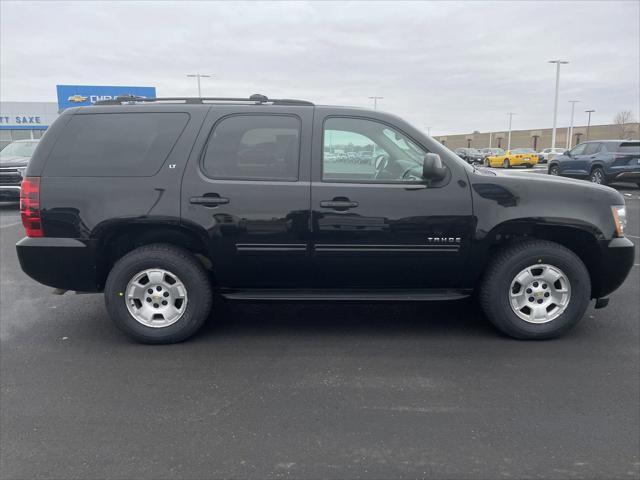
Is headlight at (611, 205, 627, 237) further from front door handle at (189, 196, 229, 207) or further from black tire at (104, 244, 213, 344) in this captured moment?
black tire at (104, 244, 213, 344)

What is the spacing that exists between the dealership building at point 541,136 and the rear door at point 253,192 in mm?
66677

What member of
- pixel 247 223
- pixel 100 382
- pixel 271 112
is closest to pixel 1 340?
pixel 100 382

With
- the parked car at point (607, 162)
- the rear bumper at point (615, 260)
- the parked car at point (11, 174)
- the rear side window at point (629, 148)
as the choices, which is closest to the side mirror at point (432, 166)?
the rear bumper at point (615, 260)

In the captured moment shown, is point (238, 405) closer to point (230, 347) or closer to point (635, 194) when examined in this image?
point (230, 347)

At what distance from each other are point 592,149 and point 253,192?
1765cm

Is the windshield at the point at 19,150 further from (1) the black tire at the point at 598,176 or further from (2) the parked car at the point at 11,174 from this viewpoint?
(1) the black tire at the point at 598,176

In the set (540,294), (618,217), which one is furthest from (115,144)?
(618,217)

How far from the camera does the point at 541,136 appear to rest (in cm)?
8288

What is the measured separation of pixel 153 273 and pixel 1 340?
1492mm

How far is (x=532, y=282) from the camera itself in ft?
13.6

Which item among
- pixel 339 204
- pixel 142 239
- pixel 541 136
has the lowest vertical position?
pixel 142 239

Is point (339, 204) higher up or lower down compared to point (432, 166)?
lower down

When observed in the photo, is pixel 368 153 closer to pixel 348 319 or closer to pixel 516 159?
pixel 348 319

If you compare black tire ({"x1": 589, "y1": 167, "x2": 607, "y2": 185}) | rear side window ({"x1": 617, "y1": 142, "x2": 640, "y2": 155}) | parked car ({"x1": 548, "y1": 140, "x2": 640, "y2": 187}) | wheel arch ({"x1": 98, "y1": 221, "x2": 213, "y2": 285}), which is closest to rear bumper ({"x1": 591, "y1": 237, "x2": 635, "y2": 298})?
wheel arch ({"x1": 98, "y1": 221, "x2": 213, "y2": 285})
